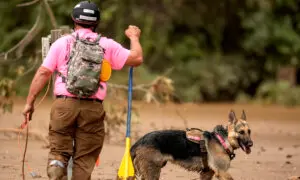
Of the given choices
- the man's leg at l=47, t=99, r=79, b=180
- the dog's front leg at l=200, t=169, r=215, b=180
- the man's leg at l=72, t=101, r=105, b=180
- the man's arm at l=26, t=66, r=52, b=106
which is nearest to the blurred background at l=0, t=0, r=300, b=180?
the dog's front leg at l=200, t=169, r=215, b=180

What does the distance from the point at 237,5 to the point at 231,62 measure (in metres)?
2.33

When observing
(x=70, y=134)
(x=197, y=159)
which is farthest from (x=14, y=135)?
(x=70, y=134)

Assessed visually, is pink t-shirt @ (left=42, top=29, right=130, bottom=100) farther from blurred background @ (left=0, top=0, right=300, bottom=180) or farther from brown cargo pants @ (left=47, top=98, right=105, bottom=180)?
blurred background @ (left=0, top=0, right=300, bottom=180)

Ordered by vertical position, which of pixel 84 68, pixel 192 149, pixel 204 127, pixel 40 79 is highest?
pixel 84 68

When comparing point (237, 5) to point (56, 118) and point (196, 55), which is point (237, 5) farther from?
point (56, 118)

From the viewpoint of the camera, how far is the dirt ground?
10.8 meters

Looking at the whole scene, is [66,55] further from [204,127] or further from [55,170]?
[204,127]

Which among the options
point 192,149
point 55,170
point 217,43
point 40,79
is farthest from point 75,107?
point 217,43

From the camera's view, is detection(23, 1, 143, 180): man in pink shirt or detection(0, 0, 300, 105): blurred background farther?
detection(0, 0, 300, 105): blurred background

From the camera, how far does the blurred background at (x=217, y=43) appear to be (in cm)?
2730

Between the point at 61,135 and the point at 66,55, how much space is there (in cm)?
79

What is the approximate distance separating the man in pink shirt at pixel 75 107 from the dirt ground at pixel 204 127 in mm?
2867

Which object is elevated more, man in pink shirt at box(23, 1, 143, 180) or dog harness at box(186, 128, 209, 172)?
man in pink shirt at box(23, 1, 143, 180)

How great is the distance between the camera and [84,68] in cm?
693
